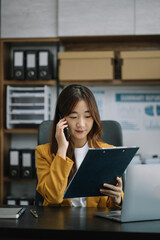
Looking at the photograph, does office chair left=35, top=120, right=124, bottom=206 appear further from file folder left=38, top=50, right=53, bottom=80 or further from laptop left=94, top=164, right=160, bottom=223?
file folder left=38, top=50, right=53, bottom=80

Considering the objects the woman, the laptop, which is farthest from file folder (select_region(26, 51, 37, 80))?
the laptop

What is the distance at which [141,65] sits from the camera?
2744 millimetres

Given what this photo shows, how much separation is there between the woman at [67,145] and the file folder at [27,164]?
127 centimetres

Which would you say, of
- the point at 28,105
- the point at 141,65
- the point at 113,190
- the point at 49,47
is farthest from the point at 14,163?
the point at 113,190

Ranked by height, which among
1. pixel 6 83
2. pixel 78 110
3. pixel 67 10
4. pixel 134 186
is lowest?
pixel 134 186

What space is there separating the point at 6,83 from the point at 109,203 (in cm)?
176

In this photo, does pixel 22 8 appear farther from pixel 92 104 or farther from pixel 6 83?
pixel 92 104

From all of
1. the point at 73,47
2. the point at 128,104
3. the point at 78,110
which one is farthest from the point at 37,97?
the point at 78,110

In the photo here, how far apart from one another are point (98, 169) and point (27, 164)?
173 centimetres

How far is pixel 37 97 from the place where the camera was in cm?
295

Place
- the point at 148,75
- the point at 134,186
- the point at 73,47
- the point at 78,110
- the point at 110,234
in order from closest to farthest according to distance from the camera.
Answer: the point at 110,234, the point at 134,186, the point at 78,110, the point at 148,75, the point at 73,47

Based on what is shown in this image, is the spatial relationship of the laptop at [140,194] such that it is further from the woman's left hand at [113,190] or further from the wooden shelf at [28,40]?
the wooden shelf at [28,40]

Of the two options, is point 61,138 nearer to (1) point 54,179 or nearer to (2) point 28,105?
(1) point 54,179

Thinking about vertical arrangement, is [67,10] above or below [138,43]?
above
